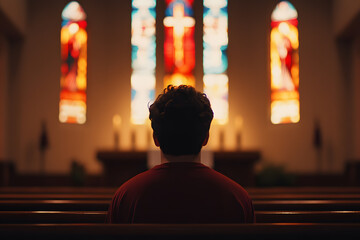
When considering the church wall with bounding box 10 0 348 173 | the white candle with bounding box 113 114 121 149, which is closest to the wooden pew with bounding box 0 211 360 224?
the white candle with bounding box 113 114 121 149

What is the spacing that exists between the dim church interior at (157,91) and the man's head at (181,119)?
693cm

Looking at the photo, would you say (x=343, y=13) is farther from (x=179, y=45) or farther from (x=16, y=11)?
(x=16, y=11)

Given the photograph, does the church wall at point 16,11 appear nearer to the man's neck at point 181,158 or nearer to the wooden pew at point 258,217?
the wooden pew at point 258,217

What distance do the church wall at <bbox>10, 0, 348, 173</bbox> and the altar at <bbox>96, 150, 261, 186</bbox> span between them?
0.89m

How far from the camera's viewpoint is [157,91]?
9.40 metres

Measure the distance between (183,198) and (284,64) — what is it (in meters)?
8.03

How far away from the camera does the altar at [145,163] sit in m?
8.20

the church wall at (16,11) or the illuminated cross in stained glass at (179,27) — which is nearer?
the church wall at (16,11)

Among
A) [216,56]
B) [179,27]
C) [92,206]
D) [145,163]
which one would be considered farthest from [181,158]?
[179,27]

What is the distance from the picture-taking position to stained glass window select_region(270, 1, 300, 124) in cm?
926

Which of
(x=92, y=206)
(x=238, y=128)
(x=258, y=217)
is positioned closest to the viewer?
(x=258, y=217)

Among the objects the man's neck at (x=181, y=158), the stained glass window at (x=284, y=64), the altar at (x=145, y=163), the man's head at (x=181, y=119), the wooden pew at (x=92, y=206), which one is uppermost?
the stained glass window at (x=284, y=64)

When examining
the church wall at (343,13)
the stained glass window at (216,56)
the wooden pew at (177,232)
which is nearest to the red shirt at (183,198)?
the wooden pew at (177,232)

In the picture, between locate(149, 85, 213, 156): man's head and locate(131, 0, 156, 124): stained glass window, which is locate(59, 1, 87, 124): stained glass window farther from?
locate(149, 85, 213, 156): man's head
